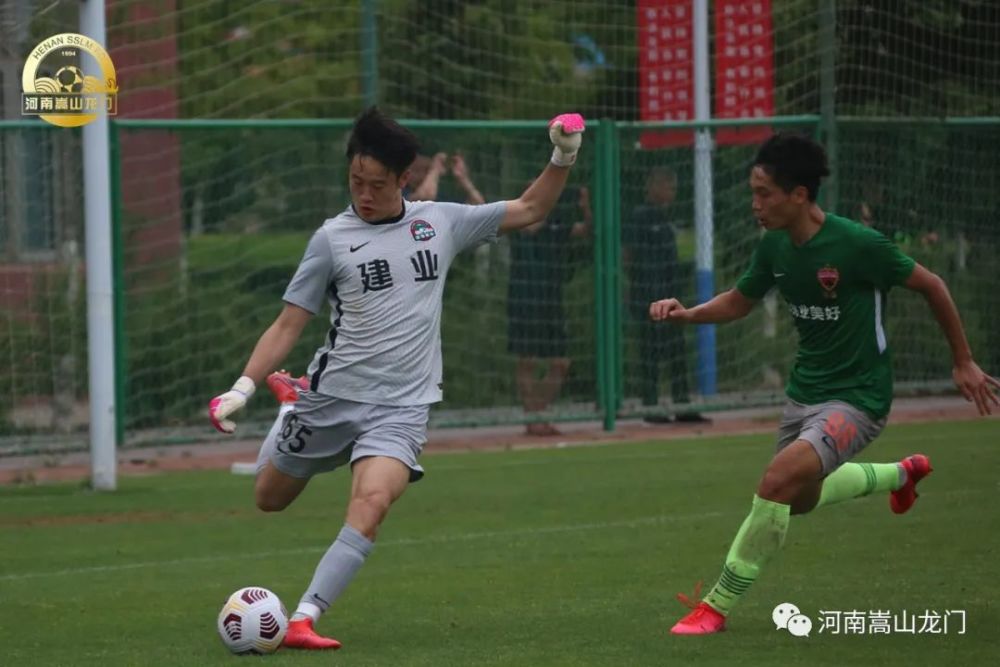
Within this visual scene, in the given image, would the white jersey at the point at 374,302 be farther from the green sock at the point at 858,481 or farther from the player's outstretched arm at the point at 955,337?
the player's outstretched arm at the point at 955,337

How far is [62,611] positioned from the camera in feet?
28.6

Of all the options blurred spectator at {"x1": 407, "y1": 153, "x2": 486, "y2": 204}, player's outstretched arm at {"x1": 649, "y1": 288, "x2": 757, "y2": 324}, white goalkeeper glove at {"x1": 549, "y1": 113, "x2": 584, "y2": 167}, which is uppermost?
blurred spectator at {"x1": 407, "y1": 153, "x2": 486, "y2": 204}

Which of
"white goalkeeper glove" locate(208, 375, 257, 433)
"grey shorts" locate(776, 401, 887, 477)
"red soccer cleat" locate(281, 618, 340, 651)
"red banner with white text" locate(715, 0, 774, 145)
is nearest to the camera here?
"white goalkeeper glove" locate(208, 375, 257, 433)

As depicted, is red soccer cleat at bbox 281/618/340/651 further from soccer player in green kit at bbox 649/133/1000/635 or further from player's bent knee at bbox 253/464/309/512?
soccer player in green kit at bbox 649/133/1000/635

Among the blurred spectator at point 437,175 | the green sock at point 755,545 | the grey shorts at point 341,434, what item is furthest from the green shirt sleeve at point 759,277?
the blurred spectator at point 437,175

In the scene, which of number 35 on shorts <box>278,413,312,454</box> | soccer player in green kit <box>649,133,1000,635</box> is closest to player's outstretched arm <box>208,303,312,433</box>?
number 35 on shorts <box>278,413,312,454</box>

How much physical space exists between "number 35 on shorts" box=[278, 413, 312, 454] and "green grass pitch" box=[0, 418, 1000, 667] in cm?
82

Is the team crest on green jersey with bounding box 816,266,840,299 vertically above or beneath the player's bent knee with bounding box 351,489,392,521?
above

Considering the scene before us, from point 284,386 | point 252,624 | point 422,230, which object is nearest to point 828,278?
point 422,230

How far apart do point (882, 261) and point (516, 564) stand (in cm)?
306

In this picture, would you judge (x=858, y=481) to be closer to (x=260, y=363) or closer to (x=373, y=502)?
(x=373, y=502)

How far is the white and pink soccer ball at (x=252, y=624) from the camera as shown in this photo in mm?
7270

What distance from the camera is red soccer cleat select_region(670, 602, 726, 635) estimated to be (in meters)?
7.63

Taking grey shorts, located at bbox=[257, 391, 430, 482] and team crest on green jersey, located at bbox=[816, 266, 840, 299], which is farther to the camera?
team crest on green jersey, located at bbox=[816, 266, 840, 299]
